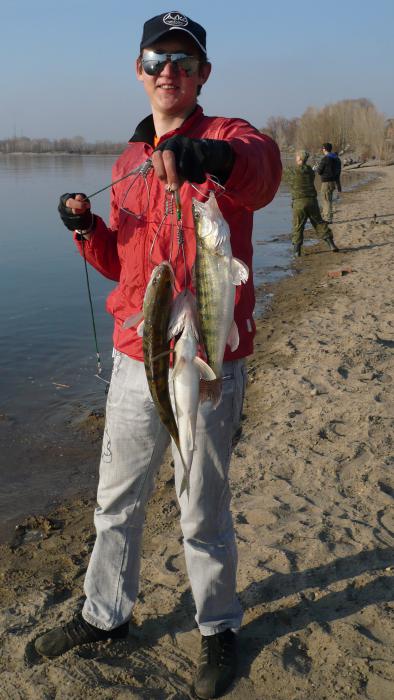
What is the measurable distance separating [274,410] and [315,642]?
3.30 m

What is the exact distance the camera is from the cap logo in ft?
9.19

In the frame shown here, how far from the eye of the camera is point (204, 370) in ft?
8.71

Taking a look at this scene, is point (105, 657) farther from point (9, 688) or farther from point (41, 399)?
point (41, 399)

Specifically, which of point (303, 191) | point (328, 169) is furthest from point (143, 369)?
point (328, 169)

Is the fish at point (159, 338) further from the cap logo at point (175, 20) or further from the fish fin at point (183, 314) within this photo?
the cap logo at point (175, 20)

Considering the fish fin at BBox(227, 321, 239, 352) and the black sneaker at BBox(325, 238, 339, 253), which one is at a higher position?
the fish fin at BBox(227, 321, 239, 352)

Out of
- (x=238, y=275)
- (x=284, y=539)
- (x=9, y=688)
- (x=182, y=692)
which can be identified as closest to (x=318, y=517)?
(x=284, y=539)

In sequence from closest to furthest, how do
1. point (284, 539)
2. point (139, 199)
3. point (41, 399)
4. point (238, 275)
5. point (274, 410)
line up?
point (238, 275) → point (139, 199) → point (284, 539) → point (274, 410) → point (41, 399)

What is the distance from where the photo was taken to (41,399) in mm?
8258

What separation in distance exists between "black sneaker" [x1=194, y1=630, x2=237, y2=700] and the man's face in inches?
101

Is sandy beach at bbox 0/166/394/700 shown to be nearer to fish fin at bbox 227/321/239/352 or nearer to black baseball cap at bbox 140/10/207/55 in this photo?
fish fin at bbox 227/321/239/352

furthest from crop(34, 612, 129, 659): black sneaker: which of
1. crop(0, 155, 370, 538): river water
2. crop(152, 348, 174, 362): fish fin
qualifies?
crop(0, 155, 370, 538): river water

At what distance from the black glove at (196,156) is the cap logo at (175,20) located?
2.39 feet

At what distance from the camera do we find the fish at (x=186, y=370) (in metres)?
2.65
